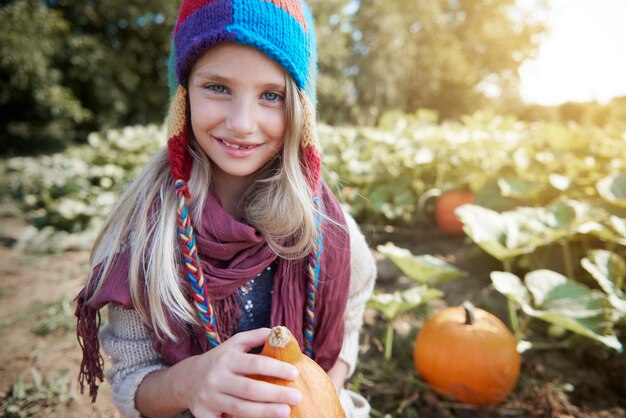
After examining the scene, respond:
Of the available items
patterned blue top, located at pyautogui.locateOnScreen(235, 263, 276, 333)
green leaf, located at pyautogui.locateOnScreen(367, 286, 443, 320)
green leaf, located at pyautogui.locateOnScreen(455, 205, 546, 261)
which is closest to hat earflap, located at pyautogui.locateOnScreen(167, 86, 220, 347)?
patterned blue top, located at pyautogui.locateOnScreen(235, 263, 276, 333)

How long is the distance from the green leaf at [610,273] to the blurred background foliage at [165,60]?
5152 millimetres

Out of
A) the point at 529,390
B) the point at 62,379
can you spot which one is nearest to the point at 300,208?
the point at 529,390

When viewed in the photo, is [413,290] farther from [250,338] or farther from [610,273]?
[250,338]

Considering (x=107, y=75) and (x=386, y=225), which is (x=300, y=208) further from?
(x=107, y=75)

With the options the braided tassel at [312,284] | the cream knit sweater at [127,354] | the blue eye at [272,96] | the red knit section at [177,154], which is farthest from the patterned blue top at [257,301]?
the blue eye at [272,96]

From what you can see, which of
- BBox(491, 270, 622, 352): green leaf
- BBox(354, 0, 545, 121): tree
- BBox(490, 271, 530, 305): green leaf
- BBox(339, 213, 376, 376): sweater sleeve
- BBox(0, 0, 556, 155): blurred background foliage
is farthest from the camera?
BBox(354, 0, 545, 121): tree

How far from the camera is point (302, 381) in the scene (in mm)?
856

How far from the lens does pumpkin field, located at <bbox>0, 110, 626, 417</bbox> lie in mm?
1603

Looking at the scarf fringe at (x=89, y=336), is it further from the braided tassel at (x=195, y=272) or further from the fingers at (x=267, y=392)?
the fingers at (x=267, y=392)

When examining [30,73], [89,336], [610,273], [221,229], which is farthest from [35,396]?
[30,73]

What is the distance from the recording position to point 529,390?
1657mm

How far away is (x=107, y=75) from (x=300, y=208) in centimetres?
1321

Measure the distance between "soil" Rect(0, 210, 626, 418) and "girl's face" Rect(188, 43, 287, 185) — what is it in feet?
3.57

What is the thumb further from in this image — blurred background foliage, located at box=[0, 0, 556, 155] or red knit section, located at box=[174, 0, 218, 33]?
blurred background foliage, located at box=[0, 0, 556, 155]
